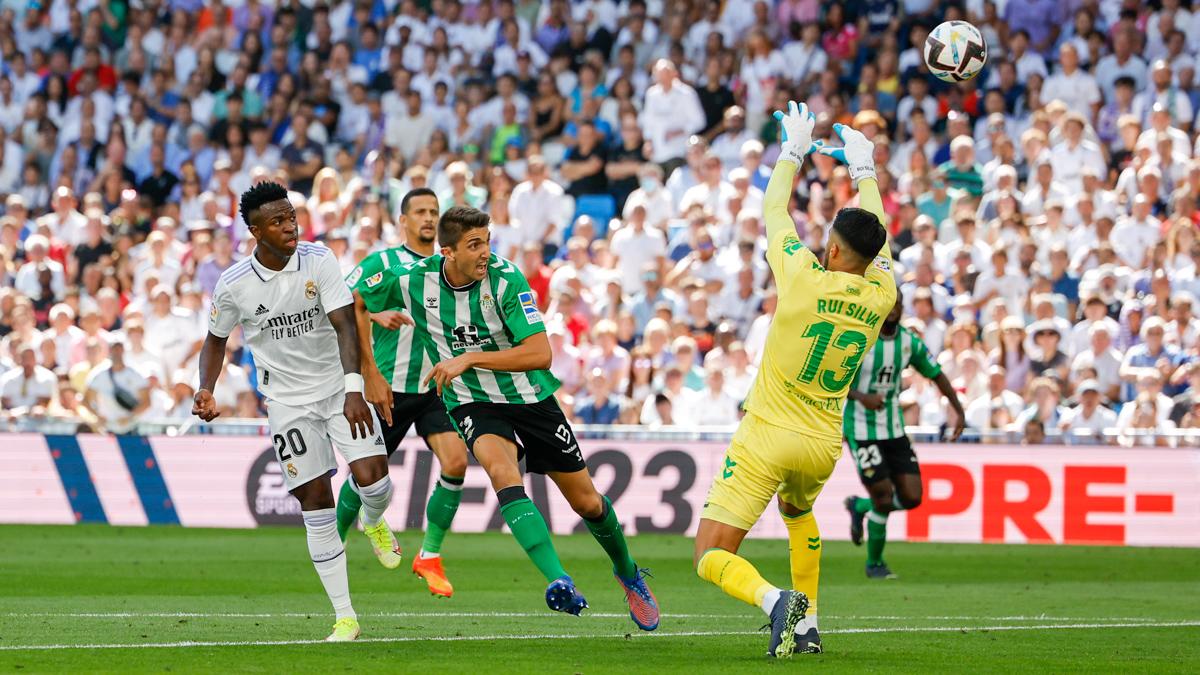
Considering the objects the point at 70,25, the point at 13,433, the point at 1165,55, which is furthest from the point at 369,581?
the point at 70,25

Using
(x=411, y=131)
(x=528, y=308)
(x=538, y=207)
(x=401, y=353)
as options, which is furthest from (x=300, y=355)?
(x=411, y=131)

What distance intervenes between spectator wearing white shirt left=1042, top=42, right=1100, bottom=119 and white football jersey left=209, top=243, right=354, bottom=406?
15.3m

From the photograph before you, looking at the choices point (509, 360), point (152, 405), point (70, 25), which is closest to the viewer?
point (509, 360)

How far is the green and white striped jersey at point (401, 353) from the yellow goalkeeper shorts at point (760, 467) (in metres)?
3.96

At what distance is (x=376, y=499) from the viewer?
37.5ft

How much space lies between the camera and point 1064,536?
1889 centimetres

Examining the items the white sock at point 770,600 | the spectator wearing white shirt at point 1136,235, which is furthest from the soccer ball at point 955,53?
the spectator wearing white shirt at point 1136,235

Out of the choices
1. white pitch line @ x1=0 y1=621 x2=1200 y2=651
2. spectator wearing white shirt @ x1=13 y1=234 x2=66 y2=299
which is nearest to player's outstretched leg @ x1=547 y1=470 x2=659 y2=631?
white pitch line @ x1=0 y1=621 x2=1200 y2=651

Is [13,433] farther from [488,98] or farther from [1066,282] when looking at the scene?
[1066,282]

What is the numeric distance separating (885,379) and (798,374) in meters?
6.26

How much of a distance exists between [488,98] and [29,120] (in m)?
7.19

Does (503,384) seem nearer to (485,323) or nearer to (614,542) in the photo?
(485,323)

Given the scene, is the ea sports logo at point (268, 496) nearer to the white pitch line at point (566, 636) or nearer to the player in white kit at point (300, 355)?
the player in white kit at point (300, 355)

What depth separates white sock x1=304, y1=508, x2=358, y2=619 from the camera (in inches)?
391
